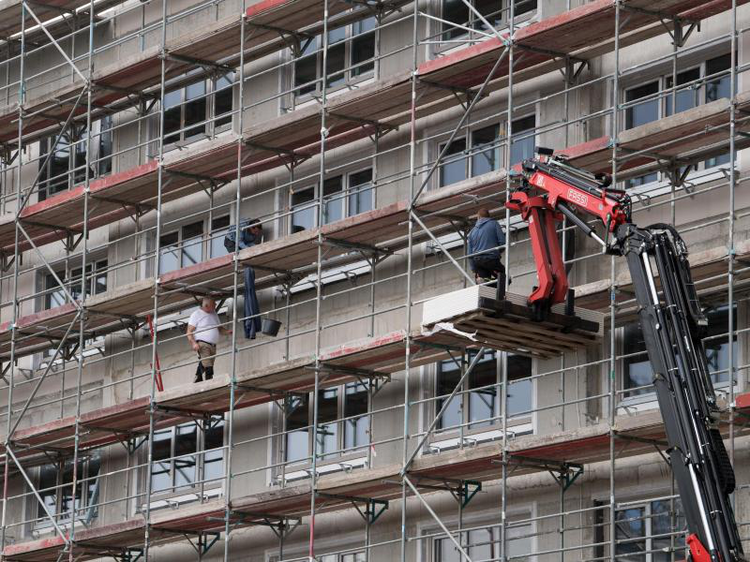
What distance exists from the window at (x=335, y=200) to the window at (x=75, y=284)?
15.8ft

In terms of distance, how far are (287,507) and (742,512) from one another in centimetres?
853

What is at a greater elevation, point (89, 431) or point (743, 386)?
point (89, 431)

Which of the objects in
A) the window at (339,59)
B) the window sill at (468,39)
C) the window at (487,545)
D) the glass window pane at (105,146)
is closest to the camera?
the window at (487,545)

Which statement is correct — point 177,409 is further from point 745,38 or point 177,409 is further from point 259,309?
point 745,38

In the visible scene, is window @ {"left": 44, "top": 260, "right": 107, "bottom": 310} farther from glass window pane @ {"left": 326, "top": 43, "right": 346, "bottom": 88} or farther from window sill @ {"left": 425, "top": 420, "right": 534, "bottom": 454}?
window sill @ {"left": 425, "top": 420, "right": 534, "bottom": 454}

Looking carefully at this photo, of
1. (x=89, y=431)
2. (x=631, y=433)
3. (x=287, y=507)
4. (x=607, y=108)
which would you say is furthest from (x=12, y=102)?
(x=631, y=433)

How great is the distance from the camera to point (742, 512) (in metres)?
27.3

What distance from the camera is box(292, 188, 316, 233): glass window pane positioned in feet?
115

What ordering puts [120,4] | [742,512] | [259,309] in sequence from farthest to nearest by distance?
[120,4] → [259,309] → [742,512]

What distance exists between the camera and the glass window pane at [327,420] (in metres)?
33.7

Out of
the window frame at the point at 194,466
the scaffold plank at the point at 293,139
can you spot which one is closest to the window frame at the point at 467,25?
the scaffold plank at the point at 293,139

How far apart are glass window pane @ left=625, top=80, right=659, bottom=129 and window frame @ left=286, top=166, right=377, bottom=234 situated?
4841 millimetres

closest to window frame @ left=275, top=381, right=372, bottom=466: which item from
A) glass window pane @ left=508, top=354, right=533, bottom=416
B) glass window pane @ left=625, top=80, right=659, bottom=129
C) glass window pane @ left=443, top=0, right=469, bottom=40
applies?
glass window pane @ left=508, top=354, right=533, bottom=416

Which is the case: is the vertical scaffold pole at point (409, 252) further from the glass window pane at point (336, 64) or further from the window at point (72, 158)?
the window at point (72, 158)
